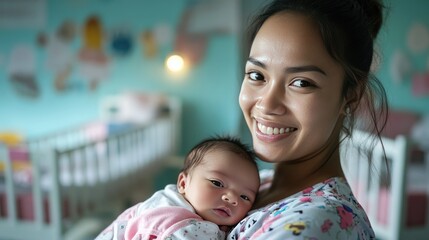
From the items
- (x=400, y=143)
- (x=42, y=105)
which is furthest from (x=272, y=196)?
(x=42, y=105)

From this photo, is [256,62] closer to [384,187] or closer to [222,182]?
[222,182]

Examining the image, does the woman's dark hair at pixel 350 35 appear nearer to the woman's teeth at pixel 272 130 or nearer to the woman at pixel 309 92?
the woman at pixel 309 92

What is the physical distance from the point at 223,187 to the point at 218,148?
9 centimetres

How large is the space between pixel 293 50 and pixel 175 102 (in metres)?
2.85

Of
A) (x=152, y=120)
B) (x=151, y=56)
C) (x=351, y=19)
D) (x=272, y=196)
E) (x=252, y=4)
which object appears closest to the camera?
(x=351, y=19)

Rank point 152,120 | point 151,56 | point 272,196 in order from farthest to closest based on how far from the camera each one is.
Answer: point 151,56 → point 152,120 → point 272,196

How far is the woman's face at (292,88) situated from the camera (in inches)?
30.9

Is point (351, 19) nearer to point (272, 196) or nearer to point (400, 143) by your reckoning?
point (272, 196)

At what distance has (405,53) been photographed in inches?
143

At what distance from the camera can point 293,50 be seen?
78cm

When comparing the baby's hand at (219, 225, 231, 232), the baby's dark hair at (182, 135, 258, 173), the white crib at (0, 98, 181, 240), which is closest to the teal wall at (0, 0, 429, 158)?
the white crib at (0, 98, 181, 240)

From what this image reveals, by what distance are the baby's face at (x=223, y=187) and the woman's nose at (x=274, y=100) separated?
0.52 ft

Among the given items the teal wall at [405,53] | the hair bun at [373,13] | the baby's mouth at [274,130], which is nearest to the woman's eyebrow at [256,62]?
the baby's mouth at [274,130]

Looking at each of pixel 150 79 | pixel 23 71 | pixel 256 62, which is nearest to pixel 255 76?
pixel 256 62
